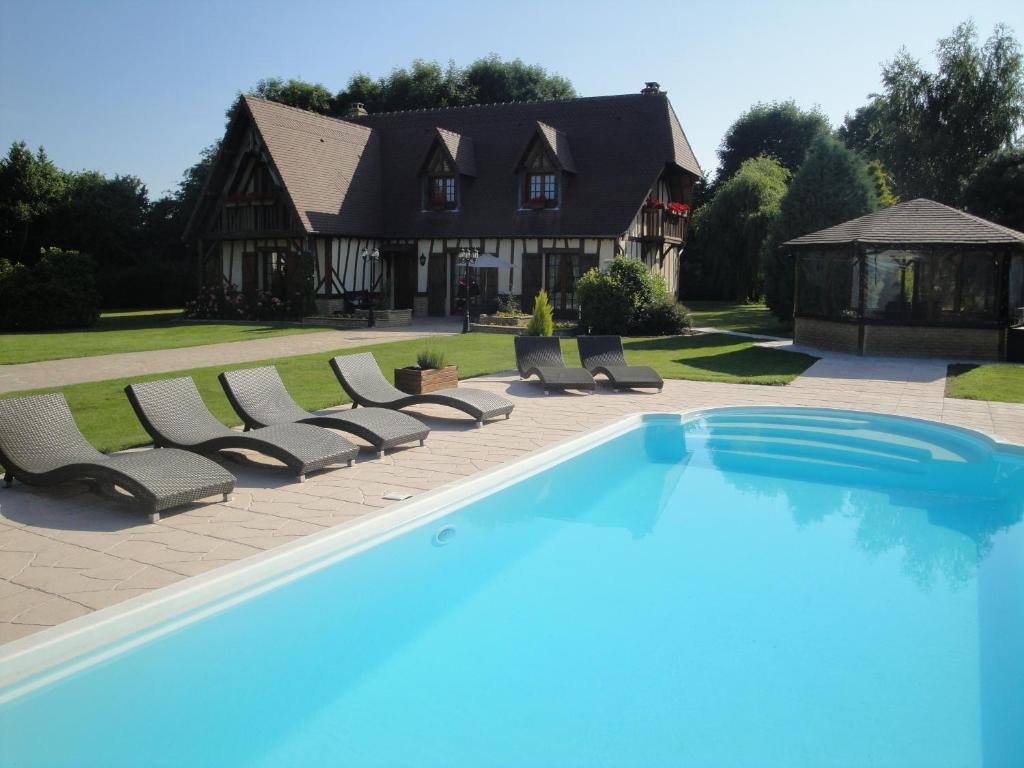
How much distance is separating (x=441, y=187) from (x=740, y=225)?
489 inches

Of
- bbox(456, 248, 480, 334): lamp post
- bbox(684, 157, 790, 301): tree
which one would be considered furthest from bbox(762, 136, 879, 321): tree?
bbox(456, 248, 480, 334): lamp post

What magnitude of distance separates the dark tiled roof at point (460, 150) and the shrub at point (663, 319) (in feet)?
32.0

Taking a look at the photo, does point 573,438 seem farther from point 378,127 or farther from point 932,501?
point 378,127

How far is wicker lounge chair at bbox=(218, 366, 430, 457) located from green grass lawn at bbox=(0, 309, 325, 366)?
375 inches

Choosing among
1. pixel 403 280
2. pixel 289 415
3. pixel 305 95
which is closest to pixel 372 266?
pixel 403 280

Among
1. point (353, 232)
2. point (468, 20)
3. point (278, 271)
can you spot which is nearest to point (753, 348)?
point (468, 20)

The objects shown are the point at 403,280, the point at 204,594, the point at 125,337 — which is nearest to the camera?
the point at 204,594

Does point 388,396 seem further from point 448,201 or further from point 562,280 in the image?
point 448,201

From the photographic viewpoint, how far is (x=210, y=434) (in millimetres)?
7438

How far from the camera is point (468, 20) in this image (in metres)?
14.5

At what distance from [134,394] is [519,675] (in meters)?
4.50

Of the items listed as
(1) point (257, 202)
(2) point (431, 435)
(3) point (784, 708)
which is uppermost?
(1) point (257, 202)

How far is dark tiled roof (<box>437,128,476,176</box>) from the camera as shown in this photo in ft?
91.6

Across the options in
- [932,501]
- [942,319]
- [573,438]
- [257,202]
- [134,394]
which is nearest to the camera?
[134,394]
